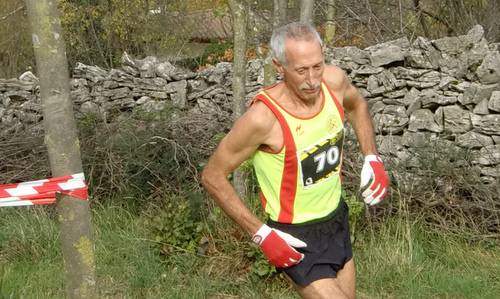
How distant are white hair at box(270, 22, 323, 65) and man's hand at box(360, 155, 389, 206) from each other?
75cm

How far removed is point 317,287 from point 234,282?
2.13 metres

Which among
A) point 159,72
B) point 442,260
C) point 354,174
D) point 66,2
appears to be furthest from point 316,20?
point 66,2

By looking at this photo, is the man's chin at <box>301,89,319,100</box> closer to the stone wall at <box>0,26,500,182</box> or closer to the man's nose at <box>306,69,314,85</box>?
the man's nose at <box>306,69,314,85</box>

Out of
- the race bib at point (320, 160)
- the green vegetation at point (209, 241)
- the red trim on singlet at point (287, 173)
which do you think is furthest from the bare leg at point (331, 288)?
the green vegetation at point (209, 241)

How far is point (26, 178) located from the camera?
7.01 metres

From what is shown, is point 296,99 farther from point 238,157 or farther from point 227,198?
point 227,198

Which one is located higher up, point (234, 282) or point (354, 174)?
point (354, 174)

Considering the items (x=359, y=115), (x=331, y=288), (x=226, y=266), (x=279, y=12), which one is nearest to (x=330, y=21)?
(x=279, y=12)

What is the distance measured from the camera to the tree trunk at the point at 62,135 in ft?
10.7

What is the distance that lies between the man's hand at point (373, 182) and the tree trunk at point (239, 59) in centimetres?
223

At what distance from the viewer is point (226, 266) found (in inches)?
214

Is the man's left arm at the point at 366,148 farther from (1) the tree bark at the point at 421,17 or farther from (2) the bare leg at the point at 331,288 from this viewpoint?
(1) the tree bark at the point at 421,17

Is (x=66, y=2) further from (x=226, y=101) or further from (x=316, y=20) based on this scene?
(x=226, y=101)

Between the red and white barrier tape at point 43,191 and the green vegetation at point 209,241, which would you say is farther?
the green vegetation at point 209,241
